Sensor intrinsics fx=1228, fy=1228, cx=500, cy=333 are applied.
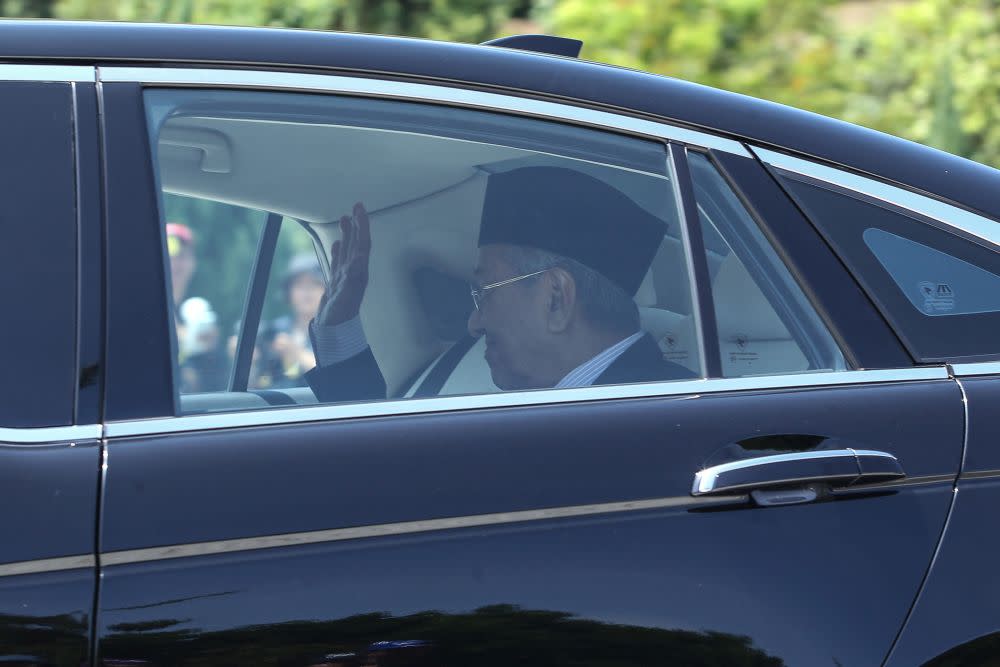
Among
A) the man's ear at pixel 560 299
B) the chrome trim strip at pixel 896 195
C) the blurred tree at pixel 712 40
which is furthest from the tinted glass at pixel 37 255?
the blurred tree at pixel 712 40

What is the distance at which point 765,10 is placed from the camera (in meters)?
12.5

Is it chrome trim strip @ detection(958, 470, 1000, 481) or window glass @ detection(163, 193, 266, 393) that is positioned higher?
window glass @ detection(163, 193, 266, 393)

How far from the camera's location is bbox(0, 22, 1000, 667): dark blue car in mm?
1462

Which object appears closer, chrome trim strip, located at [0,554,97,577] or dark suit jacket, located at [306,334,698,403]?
chrome trim strip, located at [0,554,97,577]

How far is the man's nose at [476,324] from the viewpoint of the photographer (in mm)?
1803

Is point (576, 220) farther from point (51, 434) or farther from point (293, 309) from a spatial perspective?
point (293, 309)

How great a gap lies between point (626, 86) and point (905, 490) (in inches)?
27.4

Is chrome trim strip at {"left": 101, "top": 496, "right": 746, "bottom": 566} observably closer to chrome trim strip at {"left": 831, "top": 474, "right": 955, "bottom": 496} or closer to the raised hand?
chrome trim strip at {"left": 831, "top": 474, "right": 955, "bottom": 496}

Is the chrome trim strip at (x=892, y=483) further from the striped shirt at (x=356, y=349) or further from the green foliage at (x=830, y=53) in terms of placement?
the green foliage at (x=830, y=53)

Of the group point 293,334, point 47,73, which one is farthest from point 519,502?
point 293,334

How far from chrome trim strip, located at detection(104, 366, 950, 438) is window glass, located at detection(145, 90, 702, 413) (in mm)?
34

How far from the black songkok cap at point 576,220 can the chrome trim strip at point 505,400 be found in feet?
0.62

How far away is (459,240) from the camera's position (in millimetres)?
1870

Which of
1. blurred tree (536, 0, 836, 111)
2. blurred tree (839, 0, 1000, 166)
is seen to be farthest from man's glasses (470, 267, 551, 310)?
blurred tree (839, 0, 1000, 166)
